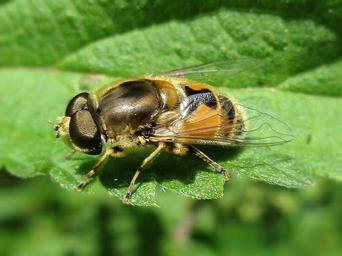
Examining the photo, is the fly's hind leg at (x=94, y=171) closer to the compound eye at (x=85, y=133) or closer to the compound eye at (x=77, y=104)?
the compound eye at (x=85, y=133)

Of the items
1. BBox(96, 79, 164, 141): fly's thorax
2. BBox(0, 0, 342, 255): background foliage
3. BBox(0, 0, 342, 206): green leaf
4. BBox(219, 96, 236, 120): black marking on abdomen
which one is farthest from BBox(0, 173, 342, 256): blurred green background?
BBox(96, 79, 164, 141): fly's thorax

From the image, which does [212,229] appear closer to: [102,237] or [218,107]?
[102,237]

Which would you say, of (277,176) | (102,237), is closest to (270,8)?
(277,176)

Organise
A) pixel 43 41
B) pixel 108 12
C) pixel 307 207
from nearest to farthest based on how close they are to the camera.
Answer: pixel 108 12 < pixel 43 41 < pixel 307 207

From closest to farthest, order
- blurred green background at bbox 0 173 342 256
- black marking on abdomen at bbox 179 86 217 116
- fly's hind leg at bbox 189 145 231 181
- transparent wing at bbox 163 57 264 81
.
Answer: fly's hind leg at bbox 189 145 231 181 → black marking on abdomen at bbox 179 86 217 116 → transparent wing at bbox 163 57 264 81 → blurred green background at bbox 0 173 342 256

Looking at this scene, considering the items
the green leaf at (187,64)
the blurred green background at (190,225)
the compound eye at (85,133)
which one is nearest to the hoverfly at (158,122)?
the compound eye at (85,133)

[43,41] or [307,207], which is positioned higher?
[43,41]

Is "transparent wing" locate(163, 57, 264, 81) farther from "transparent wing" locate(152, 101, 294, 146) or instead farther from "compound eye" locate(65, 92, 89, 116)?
"compound eye" locate(65, 92, 89, 116)

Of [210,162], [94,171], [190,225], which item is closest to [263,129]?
[210,162]
